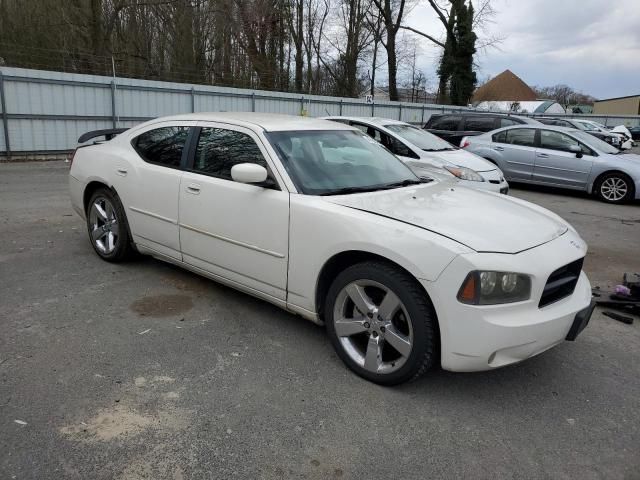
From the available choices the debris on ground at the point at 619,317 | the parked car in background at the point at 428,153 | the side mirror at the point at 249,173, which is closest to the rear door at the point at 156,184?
the side mirror at the point at 249,173

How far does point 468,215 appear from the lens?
320 centimetres

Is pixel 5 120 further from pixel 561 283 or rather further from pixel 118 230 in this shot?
pixel 561 283

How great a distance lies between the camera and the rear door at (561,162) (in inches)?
431

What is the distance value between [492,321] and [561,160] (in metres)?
9.78

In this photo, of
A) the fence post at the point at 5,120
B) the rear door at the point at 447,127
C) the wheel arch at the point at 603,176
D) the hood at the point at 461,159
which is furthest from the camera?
the rear door at the point at 447,127

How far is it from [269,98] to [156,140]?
1439 cm

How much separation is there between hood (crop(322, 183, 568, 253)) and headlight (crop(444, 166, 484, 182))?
415cm

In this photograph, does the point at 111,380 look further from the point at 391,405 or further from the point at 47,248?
the point at 47,248

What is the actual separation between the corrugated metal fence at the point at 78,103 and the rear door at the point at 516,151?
485 cm

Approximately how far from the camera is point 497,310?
2.69 meters

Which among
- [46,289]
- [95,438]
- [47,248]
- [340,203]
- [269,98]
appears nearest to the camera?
[95,438]

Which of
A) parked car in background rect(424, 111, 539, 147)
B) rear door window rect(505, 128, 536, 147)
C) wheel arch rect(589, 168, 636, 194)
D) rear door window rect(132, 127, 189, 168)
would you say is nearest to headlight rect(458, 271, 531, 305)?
rear door window rect(132, 127, 189, 168)

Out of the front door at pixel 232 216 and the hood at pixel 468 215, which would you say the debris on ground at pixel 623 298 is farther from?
the front door at pixel 232 216

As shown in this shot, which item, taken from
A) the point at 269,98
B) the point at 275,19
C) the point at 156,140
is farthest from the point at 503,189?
the point at 275,19
